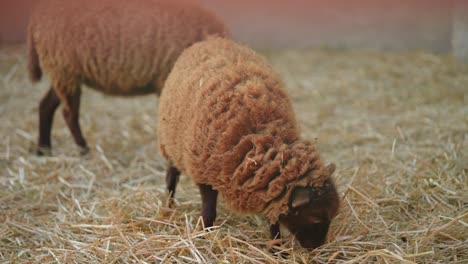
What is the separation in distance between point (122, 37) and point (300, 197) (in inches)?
91.7

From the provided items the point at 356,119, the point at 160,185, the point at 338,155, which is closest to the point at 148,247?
the point at 160,185

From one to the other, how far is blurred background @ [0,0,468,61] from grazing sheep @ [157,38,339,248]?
206 inches

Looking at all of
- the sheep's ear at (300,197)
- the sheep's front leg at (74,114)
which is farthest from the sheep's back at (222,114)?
the sheep's front leg at (74,114)

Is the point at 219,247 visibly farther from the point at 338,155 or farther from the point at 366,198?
the point at 338,155

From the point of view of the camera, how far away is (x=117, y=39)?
4.14 metres

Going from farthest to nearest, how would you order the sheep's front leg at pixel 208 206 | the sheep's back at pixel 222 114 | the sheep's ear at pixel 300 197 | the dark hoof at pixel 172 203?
1. the dark hoof at pixel 172 203
2. the sheep's front leg at pixel 208 206
3. the sheep's back at pixel 222 114
4. the sheep's ear at pixel 300 197

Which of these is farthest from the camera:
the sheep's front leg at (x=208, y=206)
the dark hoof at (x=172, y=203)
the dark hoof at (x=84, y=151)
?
the dark hoof at (x=84, y=151)

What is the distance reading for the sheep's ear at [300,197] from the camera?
2367mm

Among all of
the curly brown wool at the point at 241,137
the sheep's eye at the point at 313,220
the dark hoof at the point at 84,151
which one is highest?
the curly brown wool at the point at 241,137

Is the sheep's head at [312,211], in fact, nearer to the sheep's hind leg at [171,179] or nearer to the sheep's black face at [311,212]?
the sheep's black face at [311,212]

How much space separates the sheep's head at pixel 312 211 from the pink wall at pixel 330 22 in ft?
18.8

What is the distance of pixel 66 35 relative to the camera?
421 centimetres

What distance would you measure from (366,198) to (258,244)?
2.47ft

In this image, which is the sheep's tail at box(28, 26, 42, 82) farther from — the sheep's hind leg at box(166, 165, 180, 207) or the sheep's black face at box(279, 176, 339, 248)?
the sheep's black face at box(279, 176, 339, 248)
